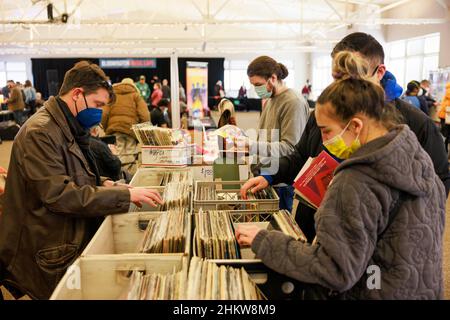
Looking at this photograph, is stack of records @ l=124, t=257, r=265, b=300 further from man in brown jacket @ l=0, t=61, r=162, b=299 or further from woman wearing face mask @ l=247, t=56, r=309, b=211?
woman wearing face mask @ l=247, t=56, r=309, b=211

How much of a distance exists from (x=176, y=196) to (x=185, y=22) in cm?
872

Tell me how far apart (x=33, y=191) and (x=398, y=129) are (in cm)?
145

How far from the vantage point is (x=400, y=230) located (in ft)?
3.69

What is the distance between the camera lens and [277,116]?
283cm

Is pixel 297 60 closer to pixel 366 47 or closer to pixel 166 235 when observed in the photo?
pixel 366 47

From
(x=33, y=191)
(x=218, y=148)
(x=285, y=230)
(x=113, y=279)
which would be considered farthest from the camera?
(x=218, y=148)

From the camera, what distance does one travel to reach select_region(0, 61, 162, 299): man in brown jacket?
1.74 m

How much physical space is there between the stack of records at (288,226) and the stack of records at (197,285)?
11.1 inches

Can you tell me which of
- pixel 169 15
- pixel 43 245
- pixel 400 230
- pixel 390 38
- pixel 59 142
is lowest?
→ pixel 43 245

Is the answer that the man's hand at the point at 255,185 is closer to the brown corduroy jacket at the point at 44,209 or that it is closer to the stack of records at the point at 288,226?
the stack of records at the point at 288,226

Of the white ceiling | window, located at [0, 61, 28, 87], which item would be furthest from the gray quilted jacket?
window, located at [0, 61, 28, 87]

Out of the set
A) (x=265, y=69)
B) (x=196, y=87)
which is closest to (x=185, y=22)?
(x=196, y=87)
